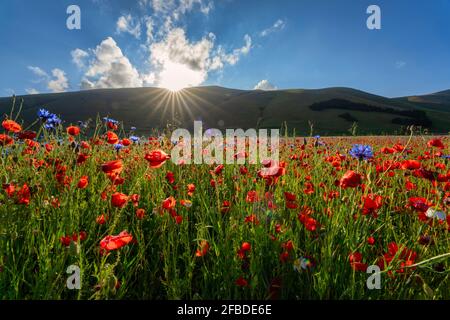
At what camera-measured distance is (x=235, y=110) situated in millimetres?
52656

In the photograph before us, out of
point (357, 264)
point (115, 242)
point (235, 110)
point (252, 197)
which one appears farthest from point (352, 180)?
point (235, 110)

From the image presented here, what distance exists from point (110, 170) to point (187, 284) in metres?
0.75

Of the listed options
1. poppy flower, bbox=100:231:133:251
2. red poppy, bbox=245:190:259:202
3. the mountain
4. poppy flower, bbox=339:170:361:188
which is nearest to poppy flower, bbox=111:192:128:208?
poppy flower, bbox=100:231:133:251

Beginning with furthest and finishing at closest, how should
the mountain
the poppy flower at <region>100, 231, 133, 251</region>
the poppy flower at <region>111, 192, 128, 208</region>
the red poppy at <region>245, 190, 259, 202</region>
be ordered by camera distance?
1. the mountain
2. the red poppy at <region>245, 190, 259, 202</region>
3. the poppy flower at <region>111, 192, 128, 208</region>
4. the poppy flower at <region>100, 231, 133, 251</region>

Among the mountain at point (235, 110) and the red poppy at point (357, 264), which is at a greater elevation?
the mountain at point (235, 110)

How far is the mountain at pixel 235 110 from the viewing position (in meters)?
40.7

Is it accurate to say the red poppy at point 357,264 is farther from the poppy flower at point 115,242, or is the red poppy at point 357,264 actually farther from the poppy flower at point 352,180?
the poppy flower at point 115,242

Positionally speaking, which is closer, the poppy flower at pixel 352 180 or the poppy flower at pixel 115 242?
the poppy flower at pixel 115 242

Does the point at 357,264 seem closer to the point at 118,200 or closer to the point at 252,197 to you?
the point at 252,197

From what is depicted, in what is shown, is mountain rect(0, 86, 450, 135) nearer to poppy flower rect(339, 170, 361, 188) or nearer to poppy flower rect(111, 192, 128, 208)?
poppy flower rect(339, 170, 361, 188)

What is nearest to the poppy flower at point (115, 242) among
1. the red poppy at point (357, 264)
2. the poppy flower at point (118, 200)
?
the poppy flower at point (118, 200)

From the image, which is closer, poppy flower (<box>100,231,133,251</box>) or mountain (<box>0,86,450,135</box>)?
poppy flower (<box>100,231,133,251</box>)

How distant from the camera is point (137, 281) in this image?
1743 millimetres

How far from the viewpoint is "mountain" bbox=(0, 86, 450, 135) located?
40.7 m
